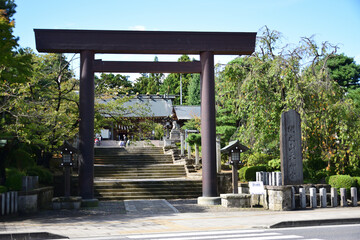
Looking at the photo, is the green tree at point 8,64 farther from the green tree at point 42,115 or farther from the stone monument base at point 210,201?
the stone monument base at point 210,201

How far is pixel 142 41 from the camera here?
15.4 metres

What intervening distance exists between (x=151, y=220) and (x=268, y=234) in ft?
12.3

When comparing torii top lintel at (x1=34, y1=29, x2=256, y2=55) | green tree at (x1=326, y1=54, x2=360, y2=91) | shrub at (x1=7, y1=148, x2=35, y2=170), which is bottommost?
shrub at (x1=7, y1=148, x2=35, y2=170)

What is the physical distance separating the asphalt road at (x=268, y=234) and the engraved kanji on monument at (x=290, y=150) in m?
4.75

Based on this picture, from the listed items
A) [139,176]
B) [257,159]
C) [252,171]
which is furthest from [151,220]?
[139,176]

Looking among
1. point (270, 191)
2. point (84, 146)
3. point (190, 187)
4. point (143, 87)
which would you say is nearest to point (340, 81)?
point (190, 187)

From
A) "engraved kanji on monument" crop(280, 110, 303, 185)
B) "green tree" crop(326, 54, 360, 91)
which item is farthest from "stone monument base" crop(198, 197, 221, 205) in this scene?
"green tree" crop(326, 54, 360, 91)

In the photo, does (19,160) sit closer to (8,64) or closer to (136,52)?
(8,64)

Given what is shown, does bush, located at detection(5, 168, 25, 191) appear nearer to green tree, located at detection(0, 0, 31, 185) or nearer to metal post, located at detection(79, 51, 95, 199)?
green tree, located at detection(0, 0, 31, 185)

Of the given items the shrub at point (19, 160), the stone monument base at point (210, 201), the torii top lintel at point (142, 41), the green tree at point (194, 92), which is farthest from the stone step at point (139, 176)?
the green tree at point (194, 92)

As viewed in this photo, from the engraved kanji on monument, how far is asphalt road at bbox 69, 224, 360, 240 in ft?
15.6

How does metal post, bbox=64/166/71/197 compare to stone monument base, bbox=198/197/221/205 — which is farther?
stone monument base, bbox=198/197/221/205

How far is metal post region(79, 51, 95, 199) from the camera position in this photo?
15102 millimetres

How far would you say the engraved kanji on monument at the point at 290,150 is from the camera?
572 inches
